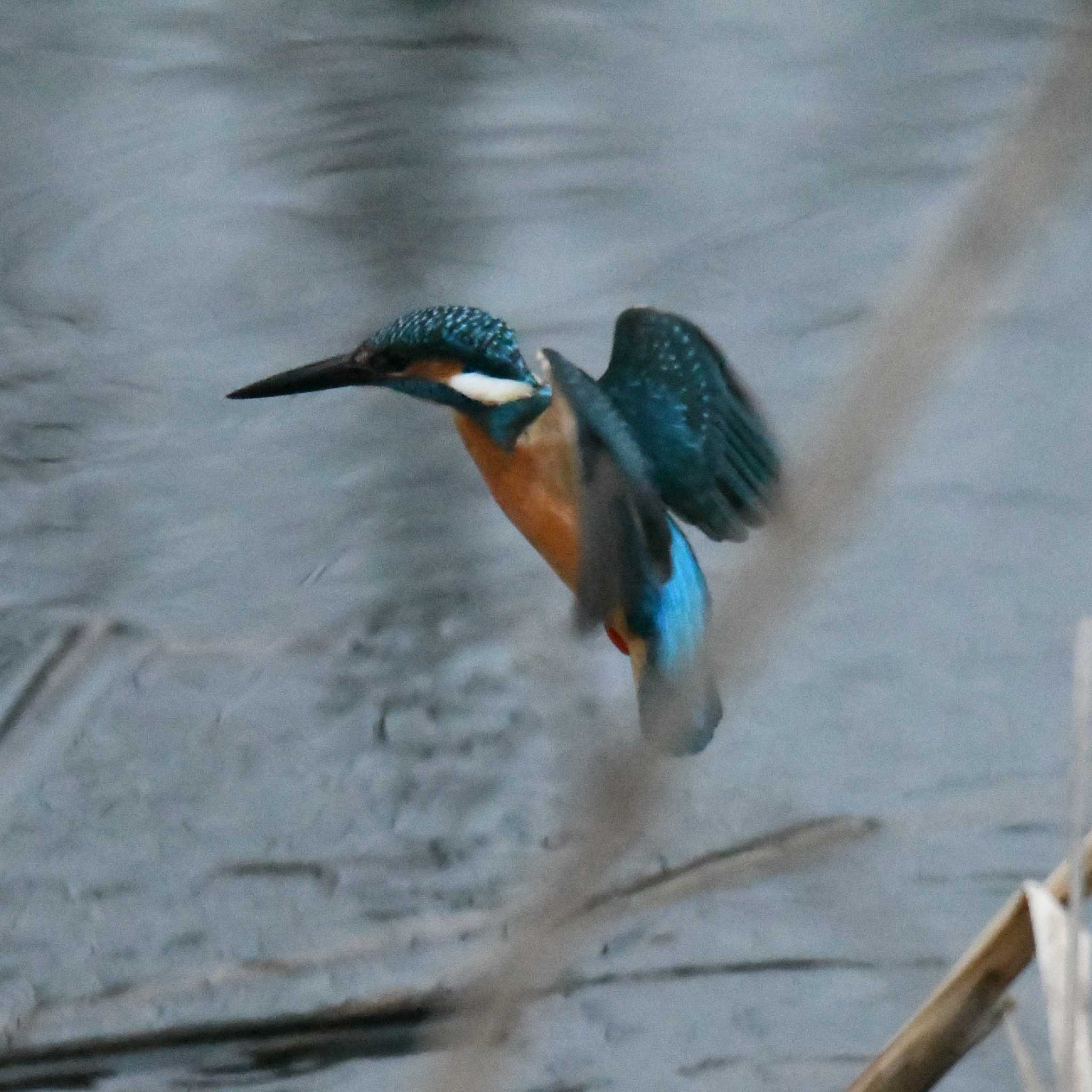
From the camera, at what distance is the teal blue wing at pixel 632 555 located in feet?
3.63

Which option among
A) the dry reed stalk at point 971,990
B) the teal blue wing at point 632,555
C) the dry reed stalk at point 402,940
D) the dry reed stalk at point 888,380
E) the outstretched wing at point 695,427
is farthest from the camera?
the dry reed stalk at point 402,940

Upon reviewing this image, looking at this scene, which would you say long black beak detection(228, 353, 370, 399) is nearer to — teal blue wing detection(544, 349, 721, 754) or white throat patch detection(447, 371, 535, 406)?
white throat patch detection(447, 371, 535, 406)

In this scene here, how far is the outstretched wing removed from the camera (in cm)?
129

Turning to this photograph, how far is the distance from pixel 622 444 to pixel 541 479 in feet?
0.68

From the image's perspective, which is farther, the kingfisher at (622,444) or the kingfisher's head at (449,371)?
the kingfisher's head at (449,371)

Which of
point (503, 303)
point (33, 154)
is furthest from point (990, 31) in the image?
point (33, 154)

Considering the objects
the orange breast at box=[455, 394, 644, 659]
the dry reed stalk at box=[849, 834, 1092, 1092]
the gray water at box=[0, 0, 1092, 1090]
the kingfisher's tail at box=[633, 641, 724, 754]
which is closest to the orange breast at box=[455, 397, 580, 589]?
the orange breast at box=[455, 394, 644, 659]

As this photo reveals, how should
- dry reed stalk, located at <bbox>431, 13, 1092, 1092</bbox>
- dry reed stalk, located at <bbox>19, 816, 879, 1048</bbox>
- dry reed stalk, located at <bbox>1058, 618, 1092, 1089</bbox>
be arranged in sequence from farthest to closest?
dry reed stalk, located at <bbox>19, 816, 879, 1048</bbox> → dry reed stalk, located at <bbox>1058, 618, 1092, 1089</bbox> → dry reed stalk, located at <bbox>431, 13, 1092, 1092</bbox>

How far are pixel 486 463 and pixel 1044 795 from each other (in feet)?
2.30

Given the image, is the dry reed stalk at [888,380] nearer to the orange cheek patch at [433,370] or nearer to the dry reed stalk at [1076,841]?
the dry reed stalk at [1076,841]

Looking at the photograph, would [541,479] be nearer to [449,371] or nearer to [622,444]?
[449,371]

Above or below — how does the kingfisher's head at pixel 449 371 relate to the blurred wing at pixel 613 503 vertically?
below

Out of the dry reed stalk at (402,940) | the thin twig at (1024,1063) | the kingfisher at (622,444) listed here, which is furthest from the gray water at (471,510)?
the thin twig at (1024,1063)

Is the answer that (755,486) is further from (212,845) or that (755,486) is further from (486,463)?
(212,845)
